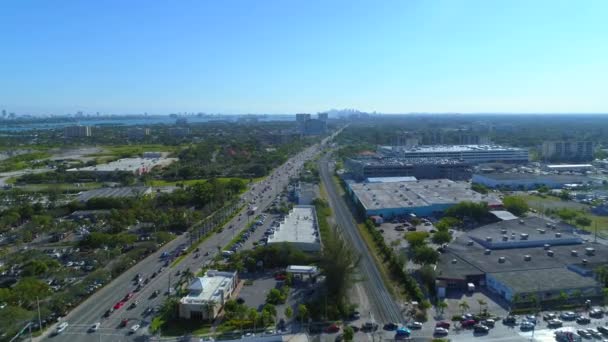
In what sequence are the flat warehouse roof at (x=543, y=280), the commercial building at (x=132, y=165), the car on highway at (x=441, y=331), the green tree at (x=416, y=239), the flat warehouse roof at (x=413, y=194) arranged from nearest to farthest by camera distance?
1. the car on highway at (x=441, y=331)
2. the flat warehouse roof at (x=543, y=280)
3. the green tree at (x=416, y=239)
4. the flat warehouse roof at (x=413, y=194)
5. the commercial building at (x=132, y=165)

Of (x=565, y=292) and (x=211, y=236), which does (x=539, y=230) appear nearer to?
(x=565, y=292)

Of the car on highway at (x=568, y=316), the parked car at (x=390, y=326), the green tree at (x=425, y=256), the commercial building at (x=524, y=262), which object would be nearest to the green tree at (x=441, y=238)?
the commercial building at (x=524, y=262)

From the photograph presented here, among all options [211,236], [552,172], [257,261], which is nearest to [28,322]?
[257,261]

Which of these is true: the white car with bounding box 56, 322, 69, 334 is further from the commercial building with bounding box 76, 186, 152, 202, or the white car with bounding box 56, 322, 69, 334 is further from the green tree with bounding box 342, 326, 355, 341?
the commercial building with bounding box 76, 186, 152, 202

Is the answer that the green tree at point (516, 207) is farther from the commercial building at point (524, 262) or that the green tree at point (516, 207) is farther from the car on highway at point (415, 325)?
the car on highway at point (415, 325)

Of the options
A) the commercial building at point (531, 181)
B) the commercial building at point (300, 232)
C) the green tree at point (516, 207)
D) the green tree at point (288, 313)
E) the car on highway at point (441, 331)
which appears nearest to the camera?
the car on highway at point (441, 331)

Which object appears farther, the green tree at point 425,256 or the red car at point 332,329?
the green tree at point 425,256

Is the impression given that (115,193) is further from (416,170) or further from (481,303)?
(481,303)
